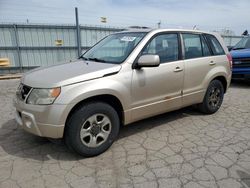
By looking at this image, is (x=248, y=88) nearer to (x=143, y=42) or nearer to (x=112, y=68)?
(x=143, y=42)

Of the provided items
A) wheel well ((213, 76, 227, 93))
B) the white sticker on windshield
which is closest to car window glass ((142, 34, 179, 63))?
the white sticker on windshield

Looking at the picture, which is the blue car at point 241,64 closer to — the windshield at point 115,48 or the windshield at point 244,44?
the windshield at point 244,44

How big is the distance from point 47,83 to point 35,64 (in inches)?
367

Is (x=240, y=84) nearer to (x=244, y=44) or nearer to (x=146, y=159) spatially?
(x=244, y=44)

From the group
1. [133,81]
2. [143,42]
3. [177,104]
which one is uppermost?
[143,42]

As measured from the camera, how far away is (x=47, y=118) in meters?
2.85

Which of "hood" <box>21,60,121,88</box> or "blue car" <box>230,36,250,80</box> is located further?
"blue car" <box>230,36,250,80</box>

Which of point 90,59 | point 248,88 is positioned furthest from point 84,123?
point 248,88

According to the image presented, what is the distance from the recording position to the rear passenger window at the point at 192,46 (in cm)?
425

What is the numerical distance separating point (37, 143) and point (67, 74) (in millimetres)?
1362

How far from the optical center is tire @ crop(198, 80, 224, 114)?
15.7ft

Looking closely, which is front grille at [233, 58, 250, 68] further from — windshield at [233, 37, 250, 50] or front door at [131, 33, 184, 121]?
front door at [131, 33, 184, 121]

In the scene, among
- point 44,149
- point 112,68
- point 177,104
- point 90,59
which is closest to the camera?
point 112,68

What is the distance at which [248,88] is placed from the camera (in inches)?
307
